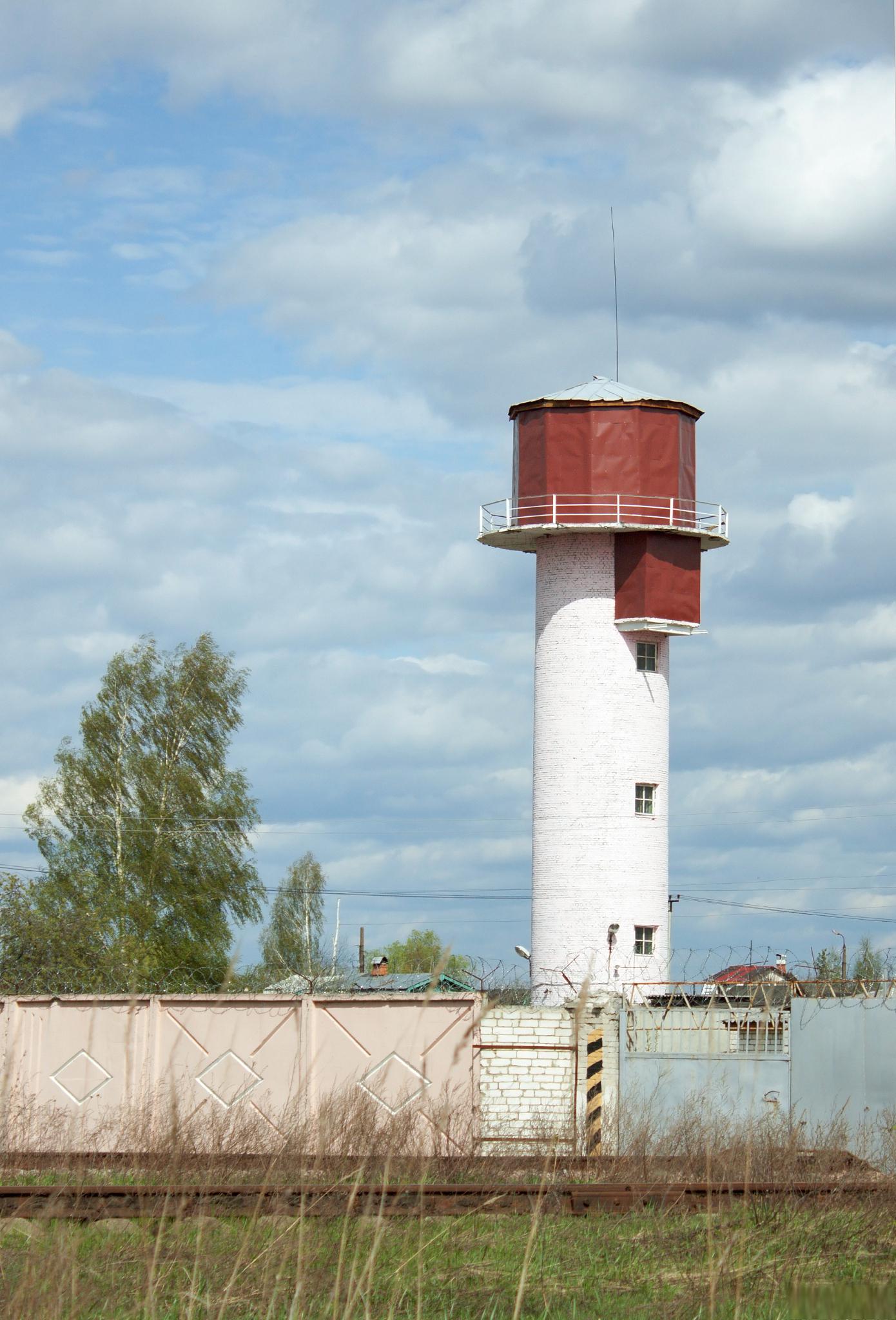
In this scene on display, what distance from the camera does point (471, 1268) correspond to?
29.3ft

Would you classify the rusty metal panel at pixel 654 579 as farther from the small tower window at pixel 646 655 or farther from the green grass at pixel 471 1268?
the green grass at pixel 471 1268

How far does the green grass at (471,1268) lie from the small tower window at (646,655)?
26991mm

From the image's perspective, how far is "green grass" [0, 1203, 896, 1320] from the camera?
5.95 m

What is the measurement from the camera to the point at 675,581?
3831 centimetres

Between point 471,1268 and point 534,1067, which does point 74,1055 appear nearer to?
point 534,1067

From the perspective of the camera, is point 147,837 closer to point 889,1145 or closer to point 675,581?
point 675,581

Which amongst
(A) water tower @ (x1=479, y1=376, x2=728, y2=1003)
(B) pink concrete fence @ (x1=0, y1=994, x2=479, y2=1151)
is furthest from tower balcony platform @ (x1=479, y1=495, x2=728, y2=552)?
(B) pink concrete fence @ (x1=0, y1=994, x2=479, y2=1151)

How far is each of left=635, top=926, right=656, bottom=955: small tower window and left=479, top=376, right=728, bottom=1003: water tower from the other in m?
0.04

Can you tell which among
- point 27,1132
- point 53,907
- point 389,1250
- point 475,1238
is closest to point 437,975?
point 389,1250

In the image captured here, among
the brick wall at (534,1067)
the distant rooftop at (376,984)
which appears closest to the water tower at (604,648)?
the distant rooftop at (376,984)

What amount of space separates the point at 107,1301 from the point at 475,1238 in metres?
3.06

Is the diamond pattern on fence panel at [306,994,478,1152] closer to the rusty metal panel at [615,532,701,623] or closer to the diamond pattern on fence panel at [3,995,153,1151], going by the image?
the diamond pattern on fence panel at [3,995,153,1151]

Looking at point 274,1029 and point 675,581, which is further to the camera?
point 675,581

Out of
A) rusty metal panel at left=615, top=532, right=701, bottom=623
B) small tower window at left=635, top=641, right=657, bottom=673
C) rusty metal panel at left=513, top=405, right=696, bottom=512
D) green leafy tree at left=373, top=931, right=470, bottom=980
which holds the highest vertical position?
rusty metal panel at left=513, top=405, right=696, bottom=512
